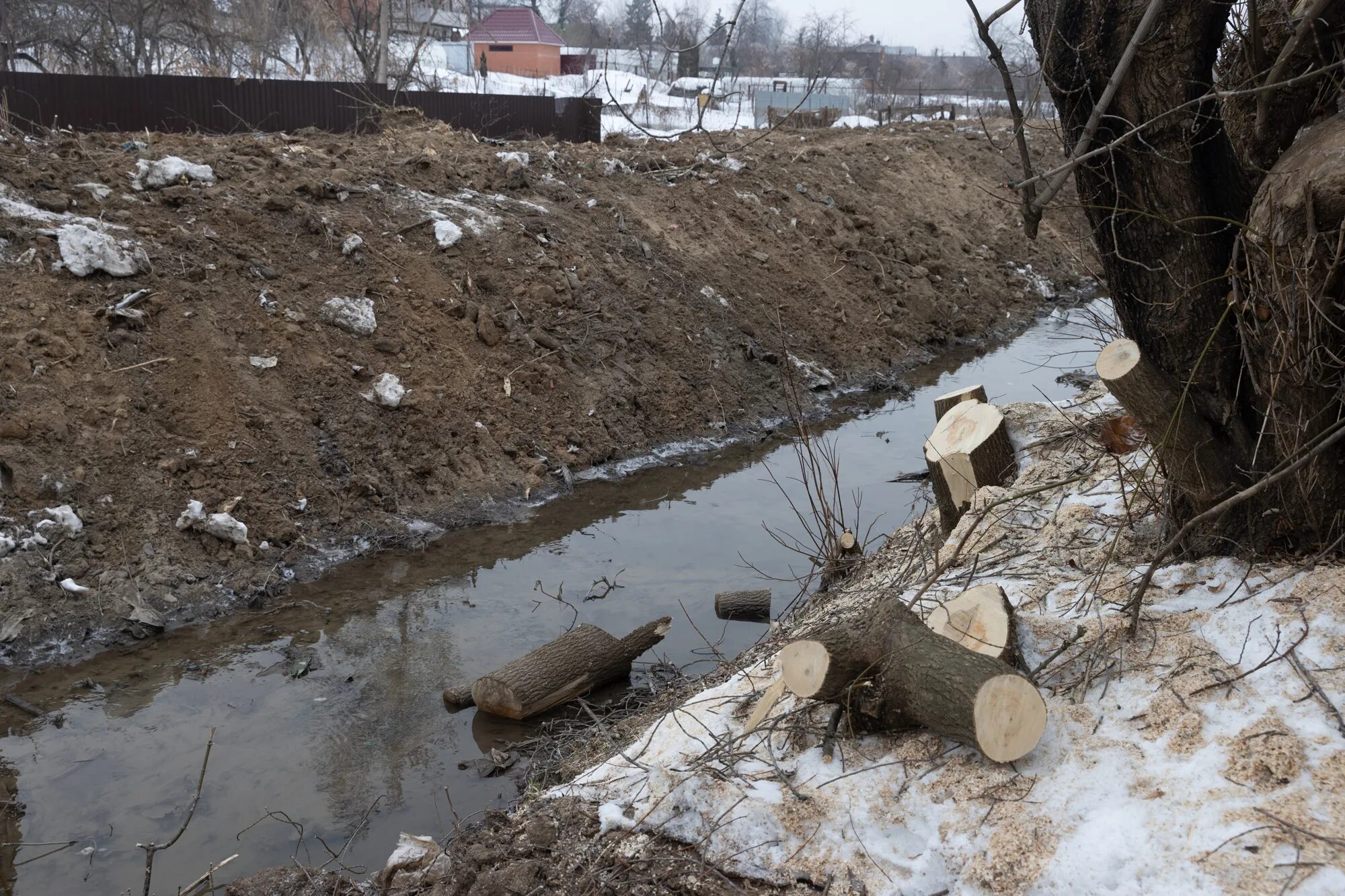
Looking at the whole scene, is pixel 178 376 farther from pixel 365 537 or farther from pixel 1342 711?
pixel 1342 711

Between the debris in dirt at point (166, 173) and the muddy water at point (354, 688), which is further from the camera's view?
the debris in dirt at point (166, 173)

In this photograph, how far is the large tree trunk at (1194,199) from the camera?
3711 mm

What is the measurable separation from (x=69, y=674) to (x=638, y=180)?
30.6ft

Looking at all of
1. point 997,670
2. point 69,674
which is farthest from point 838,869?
point 69,674

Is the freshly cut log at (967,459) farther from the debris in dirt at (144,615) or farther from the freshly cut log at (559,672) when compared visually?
the debris in dirt at (144,615)

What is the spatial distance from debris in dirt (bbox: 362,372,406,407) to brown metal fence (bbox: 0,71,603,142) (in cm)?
580

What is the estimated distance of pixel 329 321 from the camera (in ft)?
29.9

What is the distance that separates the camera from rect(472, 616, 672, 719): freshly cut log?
18.2 ft

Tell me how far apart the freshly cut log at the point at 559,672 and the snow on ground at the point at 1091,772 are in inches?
50.9

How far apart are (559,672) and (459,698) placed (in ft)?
2.00

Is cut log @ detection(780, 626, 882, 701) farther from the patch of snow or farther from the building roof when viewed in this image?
the building roof

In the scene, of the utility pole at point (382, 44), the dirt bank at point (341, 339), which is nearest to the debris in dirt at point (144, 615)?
the dirt bank at point (341, 339)

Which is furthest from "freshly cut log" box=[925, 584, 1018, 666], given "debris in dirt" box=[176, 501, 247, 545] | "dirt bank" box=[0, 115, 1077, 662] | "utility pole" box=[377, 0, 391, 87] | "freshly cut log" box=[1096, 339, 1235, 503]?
"utility pole" box=[377, 0, 391, 87]

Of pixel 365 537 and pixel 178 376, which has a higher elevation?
pixel 178 376
